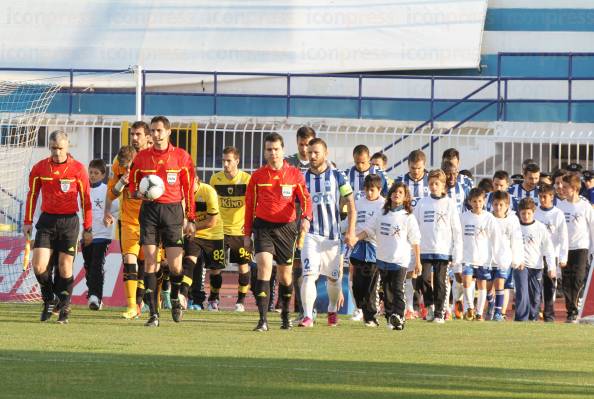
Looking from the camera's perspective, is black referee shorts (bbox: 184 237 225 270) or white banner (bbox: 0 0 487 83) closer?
black referee shorts (bbox: 184 237 225 270)

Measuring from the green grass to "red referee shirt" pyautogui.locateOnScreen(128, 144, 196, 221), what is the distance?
130 cm

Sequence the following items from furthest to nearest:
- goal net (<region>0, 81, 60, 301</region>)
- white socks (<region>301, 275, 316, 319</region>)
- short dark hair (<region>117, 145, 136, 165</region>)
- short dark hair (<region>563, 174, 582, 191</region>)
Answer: goal net (<region>0, 81, 60, 301</region>) → short dark hair (<region>563, 174, 582, 191</region>) → short dark hair (<region>117, 145, 136, 165</region>) → white socks (<region>301, 275, 316, 319</region>)

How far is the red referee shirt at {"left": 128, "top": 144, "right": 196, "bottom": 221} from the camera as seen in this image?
51.8ft

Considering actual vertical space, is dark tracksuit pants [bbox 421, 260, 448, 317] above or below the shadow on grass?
above

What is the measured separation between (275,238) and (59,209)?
2.31 meters

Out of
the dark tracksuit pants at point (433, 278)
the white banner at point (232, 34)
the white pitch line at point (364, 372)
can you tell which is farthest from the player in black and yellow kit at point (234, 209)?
the white banner at point (232, 34)

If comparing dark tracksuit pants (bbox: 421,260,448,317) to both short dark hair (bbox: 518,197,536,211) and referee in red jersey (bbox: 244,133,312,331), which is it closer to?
short dark hair (bbox: 518,197,536,211)

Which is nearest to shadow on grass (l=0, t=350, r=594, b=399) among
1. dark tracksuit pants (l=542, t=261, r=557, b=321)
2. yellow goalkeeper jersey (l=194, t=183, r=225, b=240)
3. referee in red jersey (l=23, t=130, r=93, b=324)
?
referee in red jersey (l=23, t=130, r=93, b=324)

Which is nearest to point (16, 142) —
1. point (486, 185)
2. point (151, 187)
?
point (486, 185)

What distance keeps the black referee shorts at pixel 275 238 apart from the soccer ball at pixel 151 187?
1.02m

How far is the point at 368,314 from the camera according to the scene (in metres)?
17.1

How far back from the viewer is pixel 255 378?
11320 millimetres

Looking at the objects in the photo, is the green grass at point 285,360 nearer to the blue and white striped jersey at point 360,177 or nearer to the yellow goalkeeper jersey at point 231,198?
the blue and white striped jersey at point 360,177

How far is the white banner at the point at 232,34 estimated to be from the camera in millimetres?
36906
